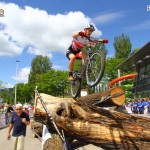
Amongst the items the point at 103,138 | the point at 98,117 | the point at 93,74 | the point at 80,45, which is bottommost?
the point at 103,138

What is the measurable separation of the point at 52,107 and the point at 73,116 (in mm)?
652

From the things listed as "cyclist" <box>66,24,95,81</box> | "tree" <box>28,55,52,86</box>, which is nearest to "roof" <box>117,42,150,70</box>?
"cyclist" <box>66,24,95,81</box>

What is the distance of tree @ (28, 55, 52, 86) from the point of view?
99.1 m

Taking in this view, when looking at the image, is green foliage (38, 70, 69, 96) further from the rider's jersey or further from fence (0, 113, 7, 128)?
the rider's jersey

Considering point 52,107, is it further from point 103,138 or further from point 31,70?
point 31,70

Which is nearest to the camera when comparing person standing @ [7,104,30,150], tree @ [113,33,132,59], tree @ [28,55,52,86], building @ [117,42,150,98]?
person standing @ [7,104,30,150]

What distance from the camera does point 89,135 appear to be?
22.7 ft

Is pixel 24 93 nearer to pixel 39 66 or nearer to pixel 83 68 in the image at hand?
pixel 39 66

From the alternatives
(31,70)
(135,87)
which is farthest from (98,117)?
(31,70)

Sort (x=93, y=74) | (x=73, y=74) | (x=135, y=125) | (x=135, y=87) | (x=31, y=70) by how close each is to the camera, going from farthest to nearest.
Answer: (x=31, y=70), (x=135, y=87), (x=73, y=74), (x=93, y=74), (x=135, y=125)

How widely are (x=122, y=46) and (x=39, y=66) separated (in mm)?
34575

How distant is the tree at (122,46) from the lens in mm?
72275

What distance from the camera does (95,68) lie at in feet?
26.6

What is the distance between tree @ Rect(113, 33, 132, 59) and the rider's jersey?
64.1 meters
